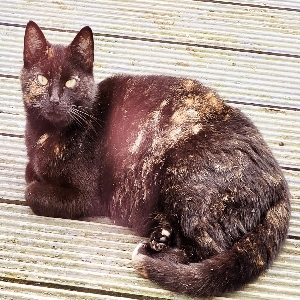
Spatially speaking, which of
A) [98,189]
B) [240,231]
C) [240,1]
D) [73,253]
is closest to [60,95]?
[98,189]

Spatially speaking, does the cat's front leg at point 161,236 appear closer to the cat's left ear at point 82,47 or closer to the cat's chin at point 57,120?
the cat's chin at point 57,120

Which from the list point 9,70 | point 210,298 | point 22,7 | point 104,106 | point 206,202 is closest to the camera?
point 210,298

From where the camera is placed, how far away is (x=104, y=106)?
2359 millimetres

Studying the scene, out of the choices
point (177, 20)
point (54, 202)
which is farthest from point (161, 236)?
point (177, 20)

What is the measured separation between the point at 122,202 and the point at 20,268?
1.60ft

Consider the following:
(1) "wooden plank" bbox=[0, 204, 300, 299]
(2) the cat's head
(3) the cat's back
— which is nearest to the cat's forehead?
(2) the cat's head

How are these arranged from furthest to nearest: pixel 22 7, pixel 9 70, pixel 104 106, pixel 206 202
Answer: pixel 22 7, pixel 9 70, pixel 104 106, pixel 206 202

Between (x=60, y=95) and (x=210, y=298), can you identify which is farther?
(x=60, y=95)

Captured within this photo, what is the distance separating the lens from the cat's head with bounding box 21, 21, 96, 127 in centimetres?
222

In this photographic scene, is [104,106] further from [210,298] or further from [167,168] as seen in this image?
[210,298]

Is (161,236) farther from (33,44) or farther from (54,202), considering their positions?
(33,44)

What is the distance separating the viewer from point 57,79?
2.22 metres

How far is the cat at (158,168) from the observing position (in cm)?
196

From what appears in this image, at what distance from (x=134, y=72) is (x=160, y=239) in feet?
3.45
